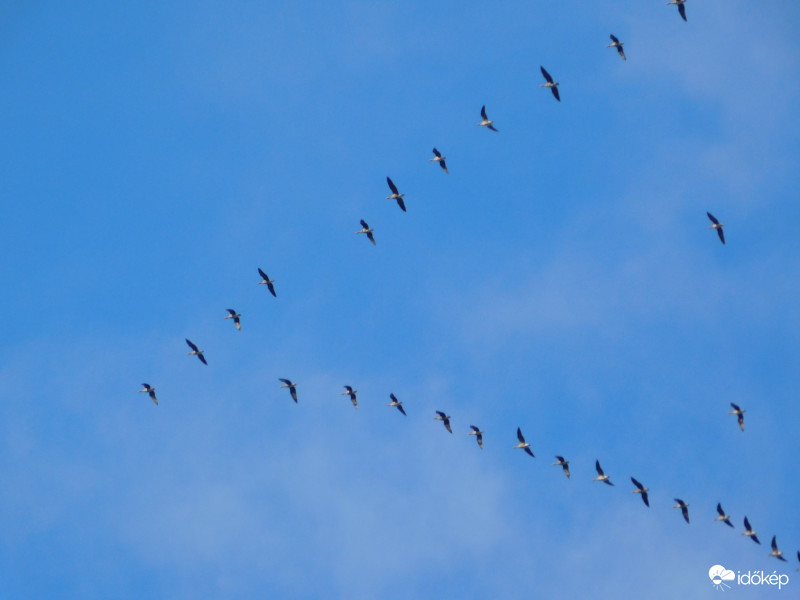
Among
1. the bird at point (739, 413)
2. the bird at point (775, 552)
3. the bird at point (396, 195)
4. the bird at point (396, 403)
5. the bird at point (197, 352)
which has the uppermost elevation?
the bird at point (396, 195)

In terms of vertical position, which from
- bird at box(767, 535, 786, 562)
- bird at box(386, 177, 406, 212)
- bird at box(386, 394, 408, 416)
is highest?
bird at box(386, 177, 406, 212)

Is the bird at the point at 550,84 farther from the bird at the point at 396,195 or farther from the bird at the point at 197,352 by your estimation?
the bird at the point at 197,352

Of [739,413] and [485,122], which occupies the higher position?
[485,122]

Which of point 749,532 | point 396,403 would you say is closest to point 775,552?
point 749,532

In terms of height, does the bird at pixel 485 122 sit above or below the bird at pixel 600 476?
above

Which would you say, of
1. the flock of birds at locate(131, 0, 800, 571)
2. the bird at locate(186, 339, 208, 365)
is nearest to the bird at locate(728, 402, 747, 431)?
the flock of birds at locate(131, 0, 800, 571)

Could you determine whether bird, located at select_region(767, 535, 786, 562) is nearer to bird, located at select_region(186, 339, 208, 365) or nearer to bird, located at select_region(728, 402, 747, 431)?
bird, located at select_region(728, 402, 747, 431)

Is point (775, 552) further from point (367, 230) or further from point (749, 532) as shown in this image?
point (367, 230)

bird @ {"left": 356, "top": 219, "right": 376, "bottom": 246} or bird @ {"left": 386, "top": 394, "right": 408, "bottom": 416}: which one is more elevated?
bird @ {"left": 356, "top": 219, "right": 376, "bottom": 246}

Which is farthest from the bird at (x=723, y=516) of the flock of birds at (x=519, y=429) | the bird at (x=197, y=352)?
the bird at (x=197, y=352)

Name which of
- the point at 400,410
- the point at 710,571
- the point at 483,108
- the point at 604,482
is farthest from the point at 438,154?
the point at 710,571

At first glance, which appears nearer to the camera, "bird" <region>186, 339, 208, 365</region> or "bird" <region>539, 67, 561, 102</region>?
"bird" <region>539, 67, 561, 102</region>

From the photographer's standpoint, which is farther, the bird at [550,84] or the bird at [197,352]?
the bird at [197,352]

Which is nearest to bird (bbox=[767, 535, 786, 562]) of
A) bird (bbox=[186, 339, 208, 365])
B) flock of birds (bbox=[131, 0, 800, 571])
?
flock of birds (bbox=[131, 0, 800, 571])
